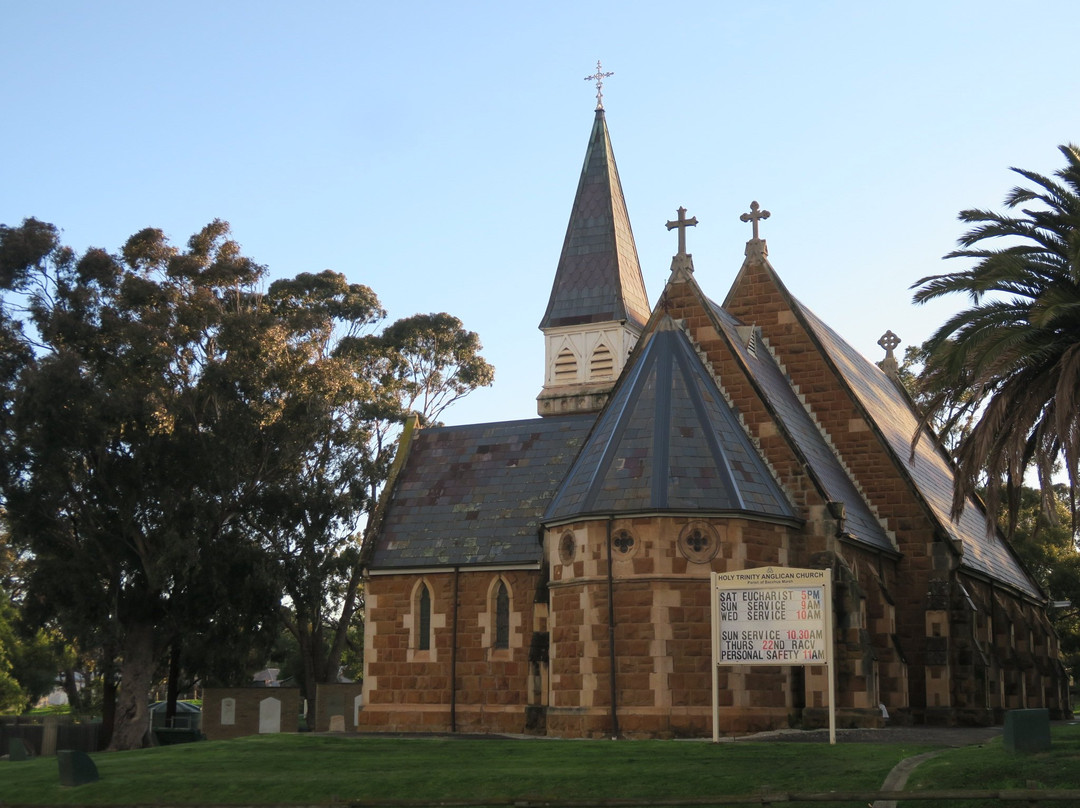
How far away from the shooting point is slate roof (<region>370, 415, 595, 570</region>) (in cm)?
3344

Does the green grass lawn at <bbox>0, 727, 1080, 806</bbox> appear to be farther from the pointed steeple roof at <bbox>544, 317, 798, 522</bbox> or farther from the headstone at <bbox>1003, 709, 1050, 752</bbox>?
the pointed steeple roof at <bbox>544, 317, 798, 522</bbox>

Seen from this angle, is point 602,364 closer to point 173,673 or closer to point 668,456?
point 173,673

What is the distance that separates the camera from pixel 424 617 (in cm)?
3347

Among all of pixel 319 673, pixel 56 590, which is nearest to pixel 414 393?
pixel 319 673

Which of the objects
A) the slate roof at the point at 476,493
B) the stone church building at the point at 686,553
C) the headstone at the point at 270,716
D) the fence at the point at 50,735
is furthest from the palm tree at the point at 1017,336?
the fence at the point at 50,735

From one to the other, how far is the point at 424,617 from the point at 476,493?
12.8 feet

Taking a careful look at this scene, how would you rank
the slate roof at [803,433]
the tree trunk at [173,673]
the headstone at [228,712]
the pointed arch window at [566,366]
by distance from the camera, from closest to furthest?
the slate roof at [803,433] < the headstone at [228,712] < the tree trunk at [173,673] < the pointed arch window at [566,366]

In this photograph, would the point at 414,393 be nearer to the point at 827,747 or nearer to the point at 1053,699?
the point at 1053,699

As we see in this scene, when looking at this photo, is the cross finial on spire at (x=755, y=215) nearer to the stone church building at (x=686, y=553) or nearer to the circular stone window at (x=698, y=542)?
the stone church building at (x=686, y=553)

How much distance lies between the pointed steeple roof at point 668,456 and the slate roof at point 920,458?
5.64m

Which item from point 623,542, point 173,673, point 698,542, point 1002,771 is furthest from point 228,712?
point 1002,771

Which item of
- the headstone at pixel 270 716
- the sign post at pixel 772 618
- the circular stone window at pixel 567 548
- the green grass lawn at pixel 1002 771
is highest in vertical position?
the circular stone window at pixel 567 548

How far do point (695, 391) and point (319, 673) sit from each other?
100 feet

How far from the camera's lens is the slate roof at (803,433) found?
96.0 feet
